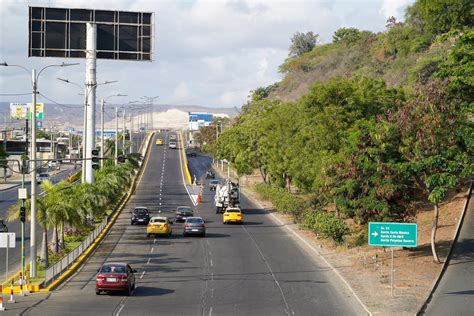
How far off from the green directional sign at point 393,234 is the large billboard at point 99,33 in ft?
117

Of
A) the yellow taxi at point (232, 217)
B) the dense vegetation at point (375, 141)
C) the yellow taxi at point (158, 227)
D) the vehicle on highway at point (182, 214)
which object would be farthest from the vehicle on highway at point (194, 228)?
the vehicle on highway at point (182, 214)

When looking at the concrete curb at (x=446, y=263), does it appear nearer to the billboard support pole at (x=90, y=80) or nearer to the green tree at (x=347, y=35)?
the billboard support pole at (x=90, y=80)

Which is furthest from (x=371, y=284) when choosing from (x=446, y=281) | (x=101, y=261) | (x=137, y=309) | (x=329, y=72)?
(x=329, y=72)

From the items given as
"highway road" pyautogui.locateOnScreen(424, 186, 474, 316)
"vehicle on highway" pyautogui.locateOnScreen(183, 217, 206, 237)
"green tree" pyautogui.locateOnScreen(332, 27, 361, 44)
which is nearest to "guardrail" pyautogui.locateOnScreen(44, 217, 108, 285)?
"vehicle on highway" pyautogui.locateOnScreen(183, 217, 206, 237)

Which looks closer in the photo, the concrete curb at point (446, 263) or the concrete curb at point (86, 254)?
the concrete curb at point (446, 263)

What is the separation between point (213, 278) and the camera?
37.2 meters

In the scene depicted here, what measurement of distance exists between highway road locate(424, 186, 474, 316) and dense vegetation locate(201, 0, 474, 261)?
1784 millimetres

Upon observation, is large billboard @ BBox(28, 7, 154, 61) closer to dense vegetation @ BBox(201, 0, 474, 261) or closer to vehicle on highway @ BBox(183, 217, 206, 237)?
dense vegetation @ BBox(201, 0, 474, 261)

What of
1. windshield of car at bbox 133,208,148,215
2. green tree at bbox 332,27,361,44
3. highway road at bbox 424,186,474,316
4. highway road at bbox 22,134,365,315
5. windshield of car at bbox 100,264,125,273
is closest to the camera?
highway road at bbox 22,134,365,315

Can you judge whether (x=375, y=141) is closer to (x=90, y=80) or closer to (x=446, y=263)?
(x=446, y=263)

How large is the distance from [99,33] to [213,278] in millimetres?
33279

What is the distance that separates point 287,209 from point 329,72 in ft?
287

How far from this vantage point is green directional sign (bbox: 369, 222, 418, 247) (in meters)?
33.9

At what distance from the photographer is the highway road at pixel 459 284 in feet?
99.3
